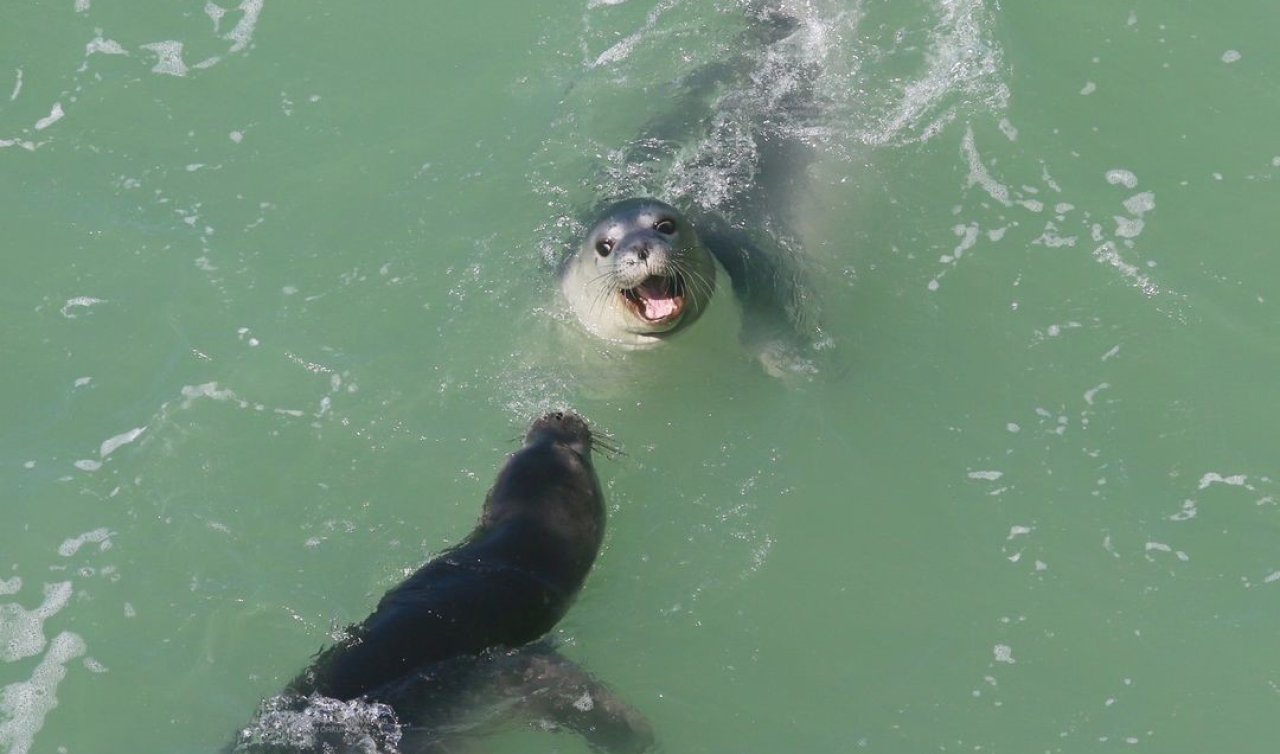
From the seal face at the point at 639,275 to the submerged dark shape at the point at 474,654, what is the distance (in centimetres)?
164

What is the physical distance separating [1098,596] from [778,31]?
15.6 feet

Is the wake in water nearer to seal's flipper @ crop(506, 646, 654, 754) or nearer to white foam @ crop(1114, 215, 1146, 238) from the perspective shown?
white foam @ crop(1114, 215, 1146, 238)

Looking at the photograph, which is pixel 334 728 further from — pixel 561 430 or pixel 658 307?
pixel 658 307

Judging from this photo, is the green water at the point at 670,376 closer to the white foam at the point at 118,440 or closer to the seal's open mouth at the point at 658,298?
the white foam at the point at 118,440

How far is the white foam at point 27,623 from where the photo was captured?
274 inches

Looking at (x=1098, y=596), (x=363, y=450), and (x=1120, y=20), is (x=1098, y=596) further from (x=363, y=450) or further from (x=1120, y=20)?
(x=1120, y=20)

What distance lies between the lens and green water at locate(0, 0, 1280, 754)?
6.79 metres

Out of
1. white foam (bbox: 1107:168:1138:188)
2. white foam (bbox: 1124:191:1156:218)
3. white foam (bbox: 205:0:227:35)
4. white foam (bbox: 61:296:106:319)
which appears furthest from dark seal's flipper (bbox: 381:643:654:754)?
white foam (bbox: 205:0:227:35)

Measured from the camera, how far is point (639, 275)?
25.7 ft

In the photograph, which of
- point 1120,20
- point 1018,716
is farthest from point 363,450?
point 1120,20

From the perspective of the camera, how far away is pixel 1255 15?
973cm

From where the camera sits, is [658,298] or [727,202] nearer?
[658,298]

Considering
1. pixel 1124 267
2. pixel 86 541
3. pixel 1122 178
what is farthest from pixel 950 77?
pixel 86 541

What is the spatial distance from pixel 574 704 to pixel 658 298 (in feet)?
9.18
